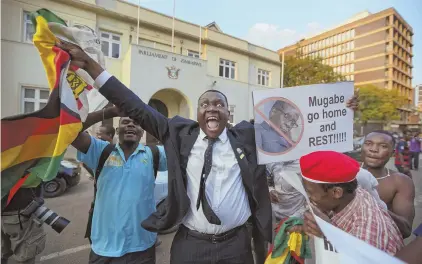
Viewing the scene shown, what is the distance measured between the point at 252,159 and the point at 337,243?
94cm

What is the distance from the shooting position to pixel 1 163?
1.49 m

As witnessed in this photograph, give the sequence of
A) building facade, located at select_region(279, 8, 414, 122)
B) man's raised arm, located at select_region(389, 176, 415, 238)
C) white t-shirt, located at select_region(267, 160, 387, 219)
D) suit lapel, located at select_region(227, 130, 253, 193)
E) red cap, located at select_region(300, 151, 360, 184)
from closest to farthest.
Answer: red cap, located at select_region(300, 151, 360, 184), suit lapel, located at select_region(227, 130, 253, 193), man's raised arm, located at select_region(389, 176, 415, 238), white t-shirt, located at select_region(267, 160, 387, 219), building facade, located at select_region(279, 8, 414, 122)

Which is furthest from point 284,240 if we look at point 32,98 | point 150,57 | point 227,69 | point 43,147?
point 227,69

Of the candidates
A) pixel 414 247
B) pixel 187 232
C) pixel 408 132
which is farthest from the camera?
pixel 408 132

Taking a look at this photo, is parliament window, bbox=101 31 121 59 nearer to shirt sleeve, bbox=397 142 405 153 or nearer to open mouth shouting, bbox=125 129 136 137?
open mouth shouting, bbox=125 129 136 137

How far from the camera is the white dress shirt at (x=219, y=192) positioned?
185 cm

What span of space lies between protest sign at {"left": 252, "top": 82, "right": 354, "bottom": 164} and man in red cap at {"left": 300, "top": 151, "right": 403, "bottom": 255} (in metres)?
0.74

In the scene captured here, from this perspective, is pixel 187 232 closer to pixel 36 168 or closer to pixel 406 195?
pixel 36 168

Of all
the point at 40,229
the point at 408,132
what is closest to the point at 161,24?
the point at 408,132

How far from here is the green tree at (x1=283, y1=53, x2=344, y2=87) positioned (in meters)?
25.1

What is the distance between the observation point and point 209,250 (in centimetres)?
183

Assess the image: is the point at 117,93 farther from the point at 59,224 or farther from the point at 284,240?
the point at 284,240

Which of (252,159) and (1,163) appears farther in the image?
(252,159)

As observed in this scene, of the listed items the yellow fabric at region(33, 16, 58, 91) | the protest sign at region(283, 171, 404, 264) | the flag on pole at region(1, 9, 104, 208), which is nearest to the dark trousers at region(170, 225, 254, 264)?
the protest sign at region(283, 171, 404, 264)
